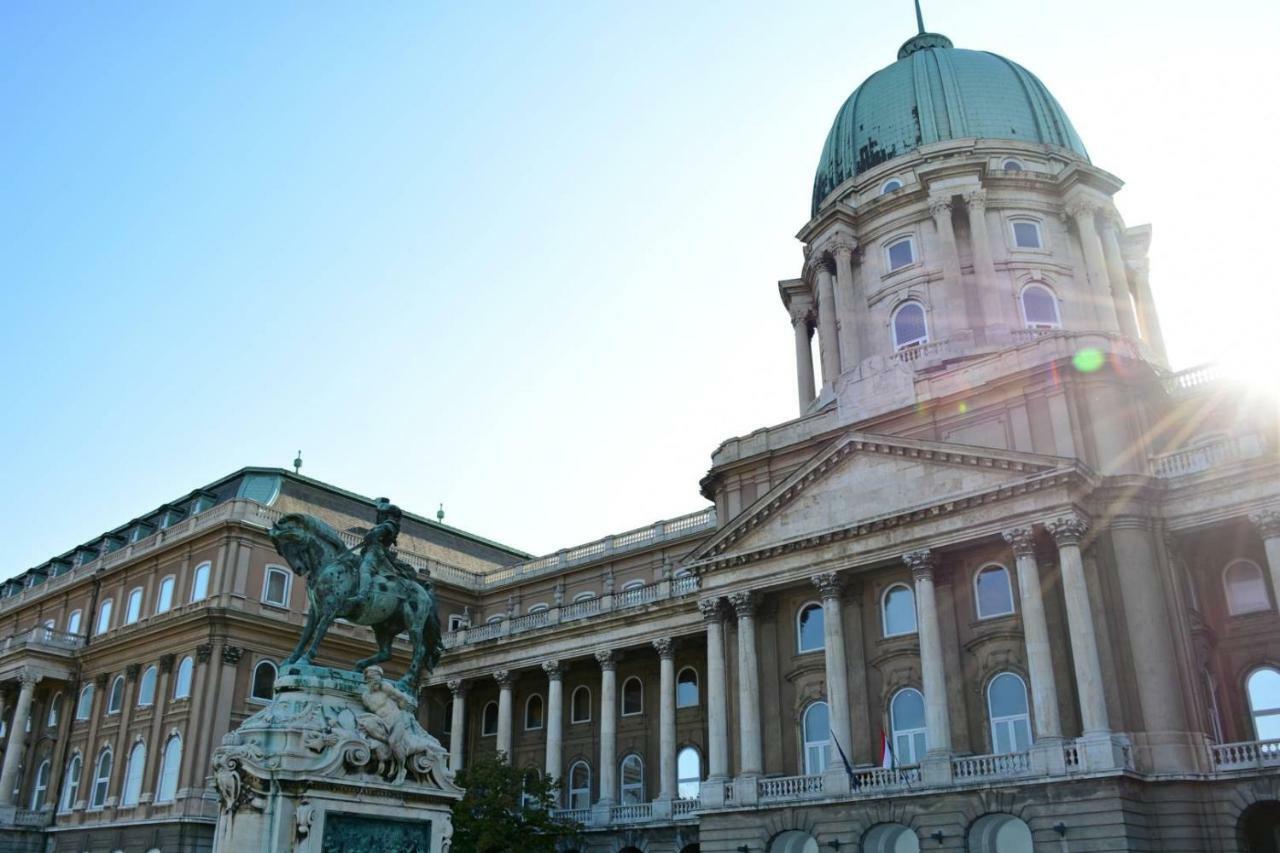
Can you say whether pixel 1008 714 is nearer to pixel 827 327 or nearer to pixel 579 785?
pixel 579 785

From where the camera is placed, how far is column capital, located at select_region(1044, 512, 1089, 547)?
32.8 metres

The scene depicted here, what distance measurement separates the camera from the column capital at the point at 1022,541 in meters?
33.3

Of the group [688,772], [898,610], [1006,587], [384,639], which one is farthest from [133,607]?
[384,639]

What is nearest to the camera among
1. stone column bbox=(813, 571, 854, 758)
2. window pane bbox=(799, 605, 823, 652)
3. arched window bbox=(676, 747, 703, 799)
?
stone column bbox=(813, 571, 854, 758)

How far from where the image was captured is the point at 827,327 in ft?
173

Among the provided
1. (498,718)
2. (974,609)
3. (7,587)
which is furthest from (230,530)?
(974,609)

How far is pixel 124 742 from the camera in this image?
169 ft

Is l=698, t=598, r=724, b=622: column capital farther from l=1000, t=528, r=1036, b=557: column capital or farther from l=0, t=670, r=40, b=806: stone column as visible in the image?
l=0, t=670, r=40, b=806: stone column

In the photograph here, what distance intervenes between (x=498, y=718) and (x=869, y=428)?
23.4m

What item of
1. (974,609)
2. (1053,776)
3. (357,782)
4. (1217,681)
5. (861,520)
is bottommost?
(357,782)

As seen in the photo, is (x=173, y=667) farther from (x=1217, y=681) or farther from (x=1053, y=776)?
(x=1217, y=681)

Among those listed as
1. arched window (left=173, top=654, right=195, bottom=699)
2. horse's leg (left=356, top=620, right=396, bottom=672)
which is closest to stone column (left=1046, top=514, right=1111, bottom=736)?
horse's leg (left=356, top=620, right=396, bottom=672)

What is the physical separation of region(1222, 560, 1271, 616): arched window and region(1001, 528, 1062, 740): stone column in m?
6.66

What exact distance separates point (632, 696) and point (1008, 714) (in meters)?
19.9
